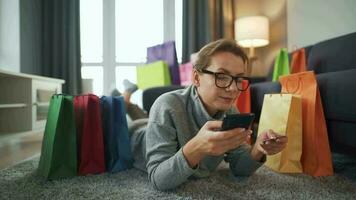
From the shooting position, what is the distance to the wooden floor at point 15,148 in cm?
134

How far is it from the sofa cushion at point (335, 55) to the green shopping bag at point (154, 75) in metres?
0.92

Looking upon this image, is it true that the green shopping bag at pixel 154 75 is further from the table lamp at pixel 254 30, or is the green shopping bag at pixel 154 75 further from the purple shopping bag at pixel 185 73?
the table lamp at pixel 254 30

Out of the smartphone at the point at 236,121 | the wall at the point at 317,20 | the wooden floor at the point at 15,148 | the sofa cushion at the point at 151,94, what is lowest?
the wooden floor at the point at 15,148

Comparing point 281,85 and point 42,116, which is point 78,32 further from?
point 281,85

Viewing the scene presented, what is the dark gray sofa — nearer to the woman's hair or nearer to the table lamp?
the woman's hair

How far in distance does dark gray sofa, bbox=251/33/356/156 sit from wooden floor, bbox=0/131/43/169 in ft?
4.23

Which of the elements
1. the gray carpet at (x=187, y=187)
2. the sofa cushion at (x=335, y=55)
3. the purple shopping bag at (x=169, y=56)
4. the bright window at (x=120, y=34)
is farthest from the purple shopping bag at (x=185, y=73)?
the gray carpet at (x=187, y=187)

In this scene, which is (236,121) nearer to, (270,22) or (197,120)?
(197,120)

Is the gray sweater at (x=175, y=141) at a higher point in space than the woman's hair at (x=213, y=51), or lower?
lower

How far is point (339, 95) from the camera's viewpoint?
3.18 ft

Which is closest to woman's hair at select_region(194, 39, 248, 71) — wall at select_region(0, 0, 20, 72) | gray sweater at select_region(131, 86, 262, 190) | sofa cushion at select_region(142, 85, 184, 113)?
gray sweater at select_region(131, 86, 262, 190)

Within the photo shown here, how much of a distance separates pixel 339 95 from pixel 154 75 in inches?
52.7

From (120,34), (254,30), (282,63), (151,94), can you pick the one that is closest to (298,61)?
(282,63)

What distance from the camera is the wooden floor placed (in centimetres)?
134
